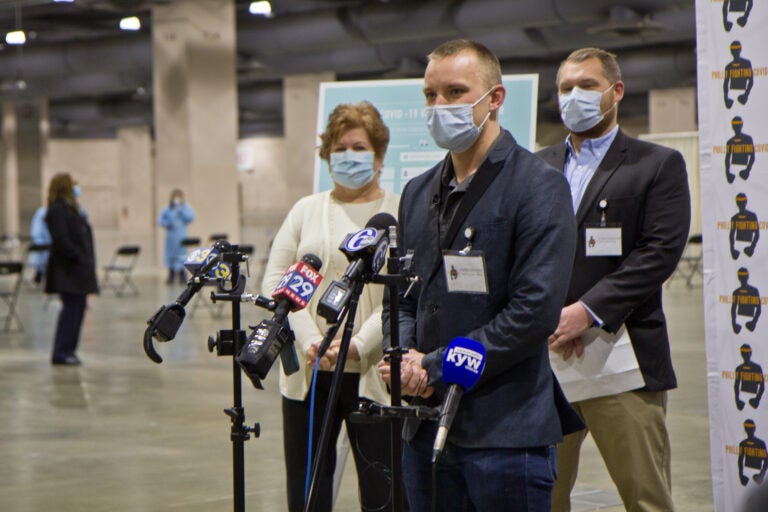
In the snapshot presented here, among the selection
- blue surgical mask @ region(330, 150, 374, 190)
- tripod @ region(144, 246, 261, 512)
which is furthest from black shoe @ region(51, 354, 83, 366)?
tripod @ region(144, 246, 261, 512)

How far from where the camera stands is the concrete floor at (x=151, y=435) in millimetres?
5250

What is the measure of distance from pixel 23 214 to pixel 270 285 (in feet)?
101

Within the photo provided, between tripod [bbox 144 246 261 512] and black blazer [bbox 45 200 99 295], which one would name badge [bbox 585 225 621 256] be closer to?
tripod [bbox 144 246 261 512]

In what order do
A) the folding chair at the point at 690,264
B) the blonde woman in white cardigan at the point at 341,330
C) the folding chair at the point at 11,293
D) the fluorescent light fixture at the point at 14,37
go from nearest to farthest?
1. the blonde woman in white cardigan at the point at 341,330
2. the fluorescent light fixture at the point at 14,37
3. the folding chair at the point at 11,293
4. the folding chair at the point at 690,264

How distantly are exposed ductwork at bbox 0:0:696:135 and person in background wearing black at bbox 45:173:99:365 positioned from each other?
5.15 m

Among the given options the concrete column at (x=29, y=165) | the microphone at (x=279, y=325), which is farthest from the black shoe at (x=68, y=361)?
the concrete column at (x=29, y=165)

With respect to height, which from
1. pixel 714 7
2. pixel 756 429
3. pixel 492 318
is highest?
pixel 714 7

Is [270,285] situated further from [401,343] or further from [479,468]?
[479,468]

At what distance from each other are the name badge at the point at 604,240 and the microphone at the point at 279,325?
1.00m

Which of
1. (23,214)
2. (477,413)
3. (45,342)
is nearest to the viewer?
(477,413)

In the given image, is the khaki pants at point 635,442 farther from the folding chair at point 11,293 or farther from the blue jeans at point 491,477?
the folding chair at point 11,293

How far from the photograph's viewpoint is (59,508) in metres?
5.06

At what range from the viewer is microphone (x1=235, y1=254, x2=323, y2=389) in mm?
2408

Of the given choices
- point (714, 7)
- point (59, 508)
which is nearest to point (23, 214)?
point (59, 508)
